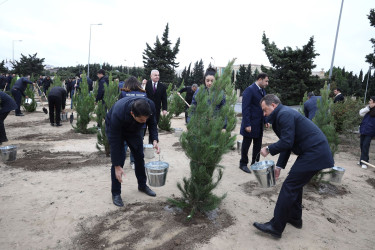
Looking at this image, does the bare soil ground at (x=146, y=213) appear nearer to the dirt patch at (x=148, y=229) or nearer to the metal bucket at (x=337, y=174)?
the dirt patch at (x=148, y=229)

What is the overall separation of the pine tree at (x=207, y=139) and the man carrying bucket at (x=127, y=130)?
0.60m

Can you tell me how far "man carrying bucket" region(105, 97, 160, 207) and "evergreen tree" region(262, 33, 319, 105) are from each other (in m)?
11.8

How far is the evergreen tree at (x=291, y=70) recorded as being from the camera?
44.6 ft

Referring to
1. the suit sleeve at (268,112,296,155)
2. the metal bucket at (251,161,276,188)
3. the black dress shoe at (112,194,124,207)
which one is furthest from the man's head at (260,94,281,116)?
the black dress shoe at (112,194,124,207)

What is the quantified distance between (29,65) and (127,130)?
4040 centimetres

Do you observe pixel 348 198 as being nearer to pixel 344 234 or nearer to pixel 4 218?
pixel 344 234

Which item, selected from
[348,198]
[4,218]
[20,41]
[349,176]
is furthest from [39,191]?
[20,41]

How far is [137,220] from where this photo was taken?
126 inches

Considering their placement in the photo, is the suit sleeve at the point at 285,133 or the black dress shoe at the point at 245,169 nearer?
the suit sleeve at the point at 285,133

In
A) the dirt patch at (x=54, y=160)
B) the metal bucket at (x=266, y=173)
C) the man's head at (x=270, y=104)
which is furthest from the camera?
the dirt patch at (x=54, y=160)

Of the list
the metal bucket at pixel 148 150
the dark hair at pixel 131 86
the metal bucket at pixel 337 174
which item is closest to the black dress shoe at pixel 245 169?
the metal bucket at pixel 337 174

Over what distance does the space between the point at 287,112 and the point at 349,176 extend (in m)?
3.96

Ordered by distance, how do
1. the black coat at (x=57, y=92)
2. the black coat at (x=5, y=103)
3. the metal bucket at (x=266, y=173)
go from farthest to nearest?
the black coat at (x=57, y=92)
the black coat at (x=5, y=103)
the metal bucket at (x=266, y=173)

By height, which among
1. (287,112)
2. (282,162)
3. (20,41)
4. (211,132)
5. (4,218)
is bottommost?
(4,218)
